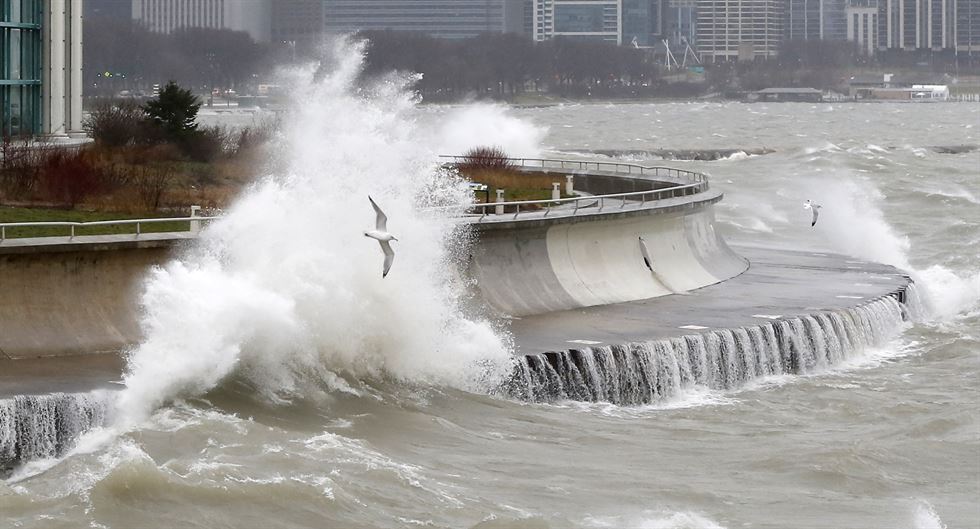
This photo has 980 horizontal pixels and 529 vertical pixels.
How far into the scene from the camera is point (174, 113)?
44375 millimetres

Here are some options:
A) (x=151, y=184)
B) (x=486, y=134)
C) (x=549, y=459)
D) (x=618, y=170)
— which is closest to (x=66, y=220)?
(x=151, y=184)

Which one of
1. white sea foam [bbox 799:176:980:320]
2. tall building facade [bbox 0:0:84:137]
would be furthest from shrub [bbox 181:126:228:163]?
white sea foam [bbox 799:176:980:320]

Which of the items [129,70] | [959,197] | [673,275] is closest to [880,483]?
[673,275]

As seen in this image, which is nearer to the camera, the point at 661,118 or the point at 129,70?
the point at 129,70

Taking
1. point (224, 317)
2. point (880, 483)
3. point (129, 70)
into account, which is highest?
point (129, 70)

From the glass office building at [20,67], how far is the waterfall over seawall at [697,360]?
20.5m

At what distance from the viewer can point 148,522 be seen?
18.1m

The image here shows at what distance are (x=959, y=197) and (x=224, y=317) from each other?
48.1 metres

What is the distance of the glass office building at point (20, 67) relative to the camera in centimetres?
4269

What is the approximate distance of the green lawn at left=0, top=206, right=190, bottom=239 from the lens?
90.6 feet

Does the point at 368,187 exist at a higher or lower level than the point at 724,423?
higher

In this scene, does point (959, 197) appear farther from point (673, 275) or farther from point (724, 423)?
point (724, 423)

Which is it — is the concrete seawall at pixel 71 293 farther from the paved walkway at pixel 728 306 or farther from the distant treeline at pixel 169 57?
the distant treeline at pixel 169 57

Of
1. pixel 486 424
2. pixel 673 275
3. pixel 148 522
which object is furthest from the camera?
pixel 673 275
